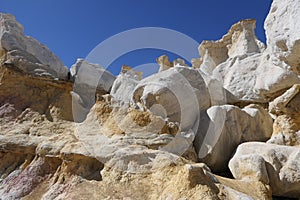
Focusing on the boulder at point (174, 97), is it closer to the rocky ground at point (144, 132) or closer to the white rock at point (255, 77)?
the rocky ground at point (144, 132)

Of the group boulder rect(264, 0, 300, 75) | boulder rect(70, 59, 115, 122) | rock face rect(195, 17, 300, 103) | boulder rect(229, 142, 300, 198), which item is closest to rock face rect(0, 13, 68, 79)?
boulder rect(70, 59, 115, 122)

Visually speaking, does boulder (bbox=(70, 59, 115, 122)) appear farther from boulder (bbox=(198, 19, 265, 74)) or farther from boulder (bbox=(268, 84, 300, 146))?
boulder (bbox=(198, 19, 265, 74))

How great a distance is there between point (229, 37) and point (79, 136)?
580 inches

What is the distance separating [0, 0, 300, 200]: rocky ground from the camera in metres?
3.31

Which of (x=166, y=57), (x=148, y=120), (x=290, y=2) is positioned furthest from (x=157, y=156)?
(x=166, y=57)

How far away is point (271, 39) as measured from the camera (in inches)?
170

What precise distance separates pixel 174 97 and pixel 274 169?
2279 mm

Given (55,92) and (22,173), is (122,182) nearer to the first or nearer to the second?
(22,173)

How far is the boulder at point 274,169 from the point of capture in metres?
3.87

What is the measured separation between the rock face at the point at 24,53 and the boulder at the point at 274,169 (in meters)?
4.00

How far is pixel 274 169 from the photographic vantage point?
13.3 feet

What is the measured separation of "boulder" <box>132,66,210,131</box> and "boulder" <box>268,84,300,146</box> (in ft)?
4.83

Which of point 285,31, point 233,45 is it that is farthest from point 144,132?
point 233,45

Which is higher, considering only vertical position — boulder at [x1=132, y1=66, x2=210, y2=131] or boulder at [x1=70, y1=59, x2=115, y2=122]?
boulder at [x1=70, y1=59, x2=115, y2=122]
